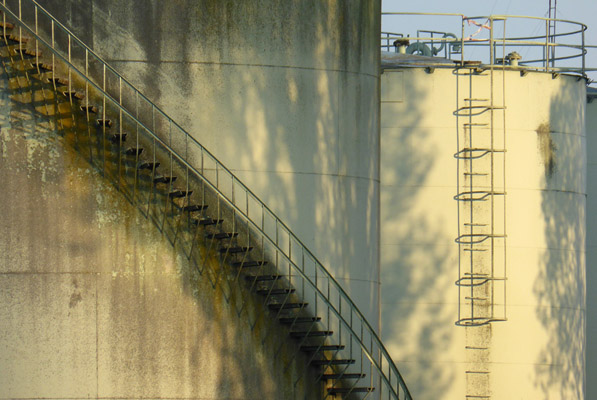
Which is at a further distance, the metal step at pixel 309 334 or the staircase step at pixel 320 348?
the staircase step at pixel 320 348

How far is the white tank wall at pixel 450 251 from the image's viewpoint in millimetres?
26422

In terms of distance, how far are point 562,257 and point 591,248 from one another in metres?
5.49

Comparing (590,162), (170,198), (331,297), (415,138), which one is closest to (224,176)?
(170,198)

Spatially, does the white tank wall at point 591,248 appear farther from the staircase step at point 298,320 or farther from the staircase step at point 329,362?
the staircase step at point 298,320

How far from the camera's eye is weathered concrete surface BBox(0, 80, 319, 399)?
60.2 feet

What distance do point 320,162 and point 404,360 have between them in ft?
24.2

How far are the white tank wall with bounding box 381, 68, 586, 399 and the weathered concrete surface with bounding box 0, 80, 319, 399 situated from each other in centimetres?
850

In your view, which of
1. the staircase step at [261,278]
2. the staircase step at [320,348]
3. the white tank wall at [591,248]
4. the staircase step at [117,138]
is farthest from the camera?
the white tank wall at [591,248]

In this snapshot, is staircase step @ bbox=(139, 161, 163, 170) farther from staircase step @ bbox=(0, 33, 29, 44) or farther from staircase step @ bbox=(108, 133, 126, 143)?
staircase step @ bbox=(0, 33, 29, 44)

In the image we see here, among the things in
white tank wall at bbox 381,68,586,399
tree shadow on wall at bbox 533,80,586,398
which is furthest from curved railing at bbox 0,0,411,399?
tree shadow on wall at bbox 533,80,586,398

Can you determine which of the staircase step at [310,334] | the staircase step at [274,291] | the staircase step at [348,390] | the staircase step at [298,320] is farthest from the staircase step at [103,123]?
the staircase step at [348,390]

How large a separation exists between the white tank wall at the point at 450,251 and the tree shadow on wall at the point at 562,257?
0.14 feet

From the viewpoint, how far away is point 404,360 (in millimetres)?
26344

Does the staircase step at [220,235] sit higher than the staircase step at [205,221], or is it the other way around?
the staircase step at [205,221]
